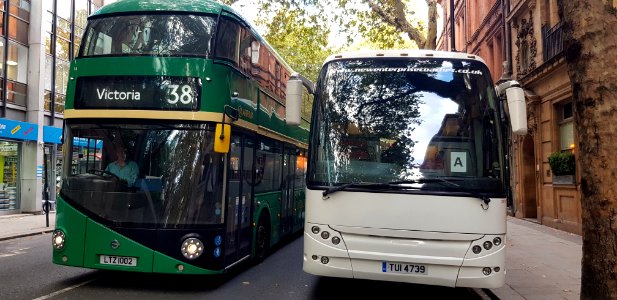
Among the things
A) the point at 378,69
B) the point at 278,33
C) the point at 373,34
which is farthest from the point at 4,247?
the point at 373,34

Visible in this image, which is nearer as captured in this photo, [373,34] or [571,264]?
[571,264]

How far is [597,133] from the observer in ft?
13.8

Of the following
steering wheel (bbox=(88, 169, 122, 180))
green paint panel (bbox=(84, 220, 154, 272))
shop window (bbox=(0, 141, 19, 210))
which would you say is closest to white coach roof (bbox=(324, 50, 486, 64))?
steering wheel (bbox=(88, 169, 122, 180))

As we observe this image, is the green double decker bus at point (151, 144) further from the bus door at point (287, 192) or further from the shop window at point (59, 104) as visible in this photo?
the shop window at point (59, 104)

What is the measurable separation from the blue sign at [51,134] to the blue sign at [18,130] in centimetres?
56

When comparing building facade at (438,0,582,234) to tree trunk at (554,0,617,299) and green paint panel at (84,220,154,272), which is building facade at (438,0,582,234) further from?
green paint panel at (84,220,154,272)

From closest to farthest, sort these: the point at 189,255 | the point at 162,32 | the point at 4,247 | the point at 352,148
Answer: the point at 352,148
the point at 189,255
the point at 162,32
the point at 4,247

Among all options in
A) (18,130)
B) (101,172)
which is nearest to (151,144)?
(101,172)

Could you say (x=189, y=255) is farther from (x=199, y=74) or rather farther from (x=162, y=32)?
(x=162, y=32)

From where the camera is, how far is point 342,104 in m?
6.20

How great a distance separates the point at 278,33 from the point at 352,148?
51.0 feet

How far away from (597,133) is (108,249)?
5665 millimetres

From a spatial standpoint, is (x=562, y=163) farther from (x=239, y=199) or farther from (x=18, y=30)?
(x=18, y=30)

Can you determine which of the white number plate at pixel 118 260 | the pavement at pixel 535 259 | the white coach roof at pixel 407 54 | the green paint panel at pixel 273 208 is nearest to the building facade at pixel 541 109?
the pavement at pixel 535 259
